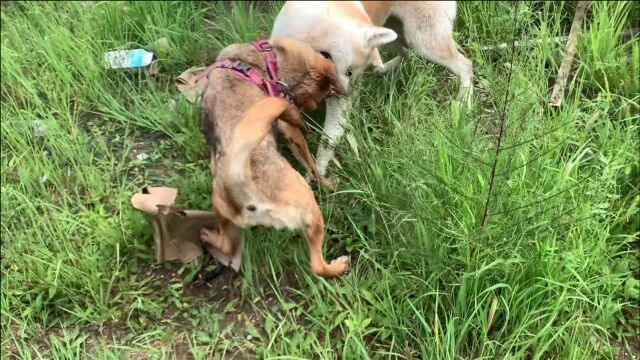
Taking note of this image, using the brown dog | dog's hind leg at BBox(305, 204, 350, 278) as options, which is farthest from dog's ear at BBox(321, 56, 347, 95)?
dog's hind leg at BBox(305, 204, 350, 278)

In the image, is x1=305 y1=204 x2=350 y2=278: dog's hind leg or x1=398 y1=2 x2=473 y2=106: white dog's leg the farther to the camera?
x1=398 y1=2 x2=473 y2=106: white dog's leg

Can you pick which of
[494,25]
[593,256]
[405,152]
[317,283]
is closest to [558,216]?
[593,256]

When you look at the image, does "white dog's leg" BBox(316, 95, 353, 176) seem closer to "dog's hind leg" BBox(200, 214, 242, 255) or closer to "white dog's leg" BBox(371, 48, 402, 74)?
"white dog's leg" BBox(371, 48, 402, 74)

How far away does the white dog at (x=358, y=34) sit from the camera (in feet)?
9.27

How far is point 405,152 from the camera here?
7.72 feet

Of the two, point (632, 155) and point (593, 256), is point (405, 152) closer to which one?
point (593, 256)

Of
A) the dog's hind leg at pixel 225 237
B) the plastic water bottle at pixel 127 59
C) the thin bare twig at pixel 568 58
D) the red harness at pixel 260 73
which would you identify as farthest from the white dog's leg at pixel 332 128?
the plastic water bottle at pixel 127 59

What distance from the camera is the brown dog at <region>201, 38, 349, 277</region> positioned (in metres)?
2.12

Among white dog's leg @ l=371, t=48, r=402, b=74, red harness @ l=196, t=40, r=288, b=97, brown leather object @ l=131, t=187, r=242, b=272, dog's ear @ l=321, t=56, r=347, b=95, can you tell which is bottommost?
brown leather object @ l=131, t=187, r=242, b=272

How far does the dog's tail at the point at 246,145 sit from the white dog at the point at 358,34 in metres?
0.61

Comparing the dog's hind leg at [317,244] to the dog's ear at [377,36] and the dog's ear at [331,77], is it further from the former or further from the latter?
the dog's ear at [377,36]

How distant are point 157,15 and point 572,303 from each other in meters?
2.66

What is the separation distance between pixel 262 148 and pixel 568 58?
1.57 meters

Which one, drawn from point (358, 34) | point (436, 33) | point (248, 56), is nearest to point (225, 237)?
point (248, 56)
